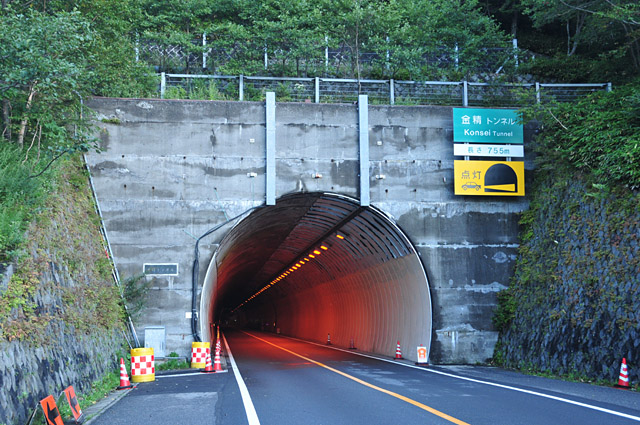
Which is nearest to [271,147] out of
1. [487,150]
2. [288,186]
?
[288,186]

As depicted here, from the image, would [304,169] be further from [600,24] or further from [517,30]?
[517,30]

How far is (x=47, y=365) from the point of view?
10.1m

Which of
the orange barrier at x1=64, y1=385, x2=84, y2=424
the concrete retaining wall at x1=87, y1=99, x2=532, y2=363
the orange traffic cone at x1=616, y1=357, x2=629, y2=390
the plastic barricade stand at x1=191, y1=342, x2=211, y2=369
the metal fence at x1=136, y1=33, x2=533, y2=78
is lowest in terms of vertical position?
the plastic barricade stand at x1=191, y1=342, x2=211, y2=369

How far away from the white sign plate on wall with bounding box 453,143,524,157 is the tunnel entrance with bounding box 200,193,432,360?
353 centimetres

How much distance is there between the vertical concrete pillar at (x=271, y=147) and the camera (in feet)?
67.3

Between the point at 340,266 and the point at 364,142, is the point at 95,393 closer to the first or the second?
the point at 364,142

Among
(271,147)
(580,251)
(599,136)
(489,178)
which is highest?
(271,147)

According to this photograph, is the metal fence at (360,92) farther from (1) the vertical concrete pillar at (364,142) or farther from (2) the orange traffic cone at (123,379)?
(2) the orange traffic cone at (123,379)

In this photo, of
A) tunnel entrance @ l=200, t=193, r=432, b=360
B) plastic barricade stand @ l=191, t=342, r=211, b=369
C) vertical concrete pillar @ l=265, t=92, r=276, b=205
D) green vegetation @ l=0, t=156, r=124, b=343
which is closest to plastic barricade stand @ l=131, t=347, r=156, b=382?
green vegetation @ l=0, t=156, r=124, b=343

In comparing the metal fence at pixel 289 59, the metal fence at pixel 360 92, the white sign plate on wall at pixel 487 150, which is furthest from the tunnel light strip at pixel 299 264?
the metal fence at pixel 289 59

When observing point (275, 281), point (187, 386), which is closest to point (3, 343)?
point (187, 386)

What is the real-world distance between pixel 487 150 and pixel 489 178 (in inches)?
39.1

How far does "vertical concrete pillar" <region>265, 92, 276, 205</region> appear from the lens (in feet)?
67.3

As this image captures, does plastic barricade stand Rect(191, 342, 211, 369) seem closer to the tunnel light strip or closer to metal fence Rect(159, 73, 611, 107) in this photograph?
metal fence Rect(159, 73, 611, 107)
